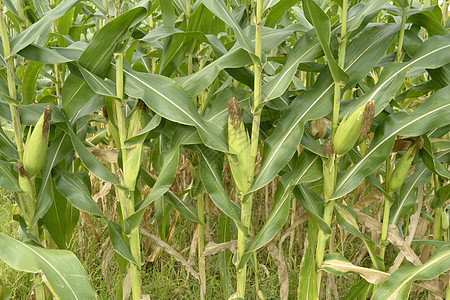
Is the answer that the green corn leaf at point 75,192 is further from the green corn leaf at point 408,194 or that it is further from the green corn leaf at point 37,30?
the green corn leaf at point 408,194

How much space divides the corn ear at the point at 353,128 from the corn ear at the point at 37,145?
1.14m

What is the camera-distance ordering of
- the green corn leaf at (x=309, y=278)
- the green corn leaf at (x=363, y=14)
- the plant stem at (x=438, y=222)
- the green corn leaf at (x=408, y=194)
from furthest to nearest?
the plant stem at (x=438, y=222) → the green corn leaf at (x=408, y=194) → the green corn leaf at (x=309, y=278) → the green corn leaf at (x=363, y=14)

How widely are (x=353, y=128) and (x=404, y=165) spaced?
412 mm

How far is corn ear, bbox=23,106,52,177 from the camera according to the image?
1.59m

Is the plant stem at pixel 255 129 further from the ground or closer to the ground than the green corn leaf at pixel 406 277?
further from the ground

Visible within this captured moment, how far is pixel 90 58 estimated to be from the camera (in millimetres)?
1636

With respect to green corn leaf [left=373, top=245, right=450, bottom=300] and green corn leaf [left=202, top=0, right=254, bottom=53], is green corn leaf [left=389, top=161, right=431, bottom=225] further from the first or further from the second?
green corn leaf [left=202, top=0, right=254, bottom=53]

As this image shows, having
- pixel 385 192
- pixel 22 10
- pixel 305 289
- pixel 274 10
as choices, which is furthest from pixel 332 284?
pixel 22 10

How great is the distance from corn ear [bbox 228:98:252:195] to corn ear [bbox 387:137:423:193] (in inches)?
26.5

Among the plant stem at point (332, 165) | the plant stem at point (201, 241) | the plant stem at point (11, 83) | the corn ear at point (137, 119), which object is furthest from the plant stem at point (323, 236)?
the plant stem at point (11, 83)

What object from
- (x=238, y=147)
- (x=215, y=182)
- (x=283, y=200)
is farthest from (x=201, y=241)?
(x=238, y=147)

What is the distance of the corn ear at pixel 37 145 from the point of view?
1.59 m

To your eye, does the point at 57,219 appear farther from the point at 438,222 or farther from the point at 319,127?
the point at 438,222

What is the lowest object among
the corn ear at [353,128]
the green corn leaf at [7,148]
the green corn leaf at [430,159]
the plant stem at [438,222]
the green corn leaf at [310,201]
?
the plant stem at [438,222]
